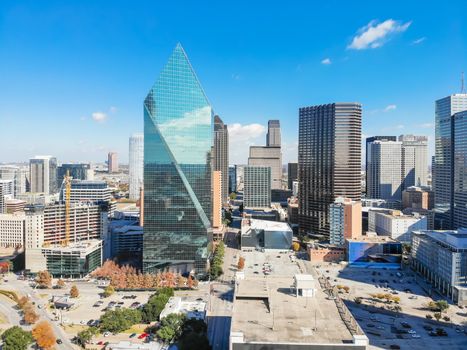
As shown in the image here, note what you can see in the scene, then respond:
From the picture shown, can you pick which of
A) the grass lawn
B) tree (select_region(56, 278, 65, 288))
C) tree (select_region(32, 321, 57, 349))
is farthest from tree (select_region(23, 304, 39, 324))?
tree (select_region(56, 278, 65, 288))

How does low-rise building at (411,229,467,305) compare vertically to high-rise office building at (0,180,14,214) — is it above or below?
below

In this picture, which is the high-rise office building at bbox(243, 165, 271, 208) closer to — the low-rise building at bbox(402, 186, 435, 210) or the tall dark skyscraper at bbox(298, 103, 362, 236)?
the tall dark skyscraper at bbox(298, 103, 362, 236)

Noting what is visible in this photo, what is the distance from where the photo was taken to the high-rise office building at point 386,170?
18312 cm

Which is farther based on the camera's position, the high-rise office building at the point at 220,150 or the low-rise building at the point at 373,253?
the high-rise office building at the point at 220,150

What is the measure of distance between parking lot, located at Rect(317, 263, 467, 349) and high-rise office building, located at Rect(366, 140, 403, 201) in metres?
106

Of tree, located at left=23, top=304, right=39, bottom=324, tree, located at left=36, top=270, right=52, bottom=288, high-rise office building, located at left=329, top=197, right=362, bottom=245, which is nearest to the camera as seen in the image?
tree, located at left=23, top=304, right=39, bottom=324

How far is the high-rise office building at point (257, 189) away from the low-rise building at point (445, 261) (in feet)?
245

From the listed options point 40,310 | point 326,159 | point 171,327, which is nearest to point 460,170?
point 326,159

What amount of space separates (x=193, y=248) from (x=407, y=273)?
159 ft

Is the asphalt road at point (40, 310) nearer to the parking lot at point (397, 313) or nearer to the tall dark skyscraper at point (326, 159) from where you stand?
the parking lot at point (397, 313)

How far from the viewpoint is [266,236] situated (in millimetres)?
104062

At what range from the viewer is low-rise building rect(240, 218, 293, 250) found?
103750 millimetres

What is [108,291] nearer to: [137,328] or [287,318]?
[137,328]

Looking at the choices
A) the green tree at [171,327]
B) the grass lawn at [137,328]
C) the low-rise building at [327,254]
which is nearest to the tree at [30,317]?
the grass lawn at [137,328]
